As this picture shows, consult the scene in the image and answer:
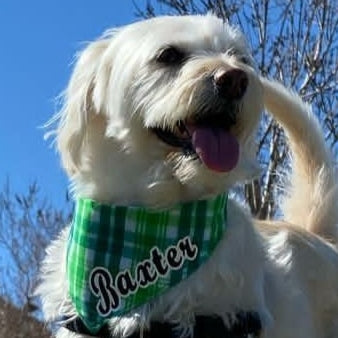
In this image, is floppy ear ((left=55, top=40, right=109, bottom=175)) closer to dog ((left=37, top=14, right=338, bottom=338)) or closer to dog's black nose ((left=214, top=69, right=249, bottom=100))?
dog ((left=37, top=14, right=338, bottom=338))

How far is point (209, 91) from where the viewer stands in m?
4.53

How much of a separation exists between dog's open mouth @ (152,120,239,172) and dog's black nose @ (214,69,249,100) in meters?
0.16

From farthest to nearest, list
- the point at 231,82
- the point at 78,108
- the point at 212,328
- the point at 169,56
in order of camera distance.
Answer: the point at 78,108 → the point at 169,56 → the point at 212,328 → the point at 231,82

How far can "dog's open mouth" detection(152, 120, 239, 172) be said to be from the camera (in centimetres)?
458

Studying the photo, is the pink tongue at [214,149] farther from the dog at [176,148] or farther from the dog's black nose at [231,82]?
the dog's black nose at [231,82]

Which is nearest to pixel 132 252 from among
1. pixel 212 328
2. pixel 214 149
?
pixel 212 328

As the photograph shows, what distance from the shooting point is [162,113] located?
15.1ft

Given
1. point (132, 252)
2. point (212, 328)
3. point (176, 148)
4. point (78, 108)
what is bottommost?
point (212, 328)

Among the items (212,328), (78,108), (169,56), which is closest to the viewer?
(212,328)

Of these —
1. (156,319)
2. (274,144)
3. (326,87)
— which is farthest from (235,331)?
(326,87)

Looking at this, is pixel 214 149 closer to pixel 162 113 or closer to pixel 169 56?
pixel 162 113

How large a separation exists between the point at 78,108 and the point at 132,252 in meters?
0.64

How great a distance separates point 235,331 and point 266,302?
0.48 metres

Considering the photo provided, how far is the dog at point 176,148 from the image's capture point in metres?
4.60
